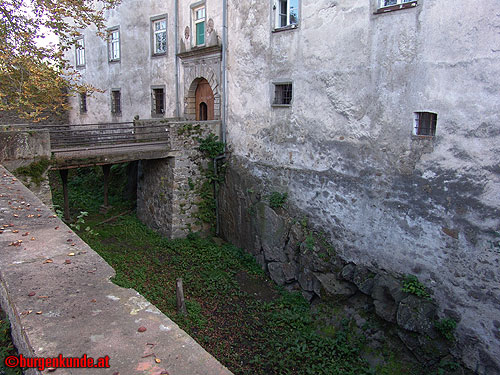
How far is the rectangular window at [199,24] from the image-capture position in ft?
39.8

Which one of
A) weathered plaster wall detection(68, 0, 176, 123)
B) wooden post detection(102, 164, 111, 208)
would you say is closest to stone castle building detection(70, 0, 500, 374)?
weathered plaster wall detection(68, 0, 176, 123)

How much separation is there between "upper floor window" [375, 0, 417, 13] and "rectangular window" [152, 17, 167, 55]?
8618 mm

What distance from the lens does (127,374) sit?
6.49 feet

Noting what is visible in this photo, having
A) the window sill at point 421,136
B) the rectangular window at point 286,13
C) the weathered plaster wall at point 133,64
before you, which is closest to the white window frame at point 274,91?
the rectangular window at point 286,13

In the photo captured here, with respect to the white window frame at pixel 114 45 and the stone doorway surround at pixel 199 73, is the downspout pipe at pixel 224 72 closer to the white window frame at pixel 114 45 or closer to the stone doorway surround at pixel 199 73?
the stone doorway surround at pixel 199 73

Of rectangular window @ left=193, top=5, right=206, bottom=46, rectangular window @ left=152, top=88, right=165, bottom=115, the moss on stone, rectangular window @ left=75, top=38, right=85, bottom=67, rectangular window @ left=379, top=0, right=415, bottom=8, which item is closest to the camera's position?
rectangular window @ left=379, top=0, right=415, bottom=8

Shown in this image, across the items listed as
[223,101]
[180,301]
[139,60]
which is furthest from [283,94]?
[139,60]

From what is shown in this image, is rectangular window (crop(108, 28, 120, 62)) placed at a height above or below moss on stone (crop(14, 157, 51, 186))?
above

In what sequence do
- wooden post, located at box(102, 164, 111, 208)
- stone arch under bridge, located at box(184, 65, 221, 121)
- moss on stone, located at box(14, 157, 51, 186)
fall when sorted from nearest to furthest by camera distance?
moss on stone, located at box(14, 157, 51, 186) → stone arch under bridge, located at box(184, 65, 221, 121) → wooden post, located at box(102, 164, 111, 208)

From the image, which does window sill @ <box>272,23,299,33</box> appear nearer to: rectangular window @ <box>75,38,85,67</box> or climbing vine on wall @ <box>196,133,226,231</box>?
climbing vine on wall @ <box>196,133,226,231</box>

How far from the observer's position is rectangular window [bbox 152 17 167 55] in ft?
45.3

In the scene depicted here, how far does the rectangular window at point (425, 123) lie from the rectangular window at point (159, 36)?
981 cm

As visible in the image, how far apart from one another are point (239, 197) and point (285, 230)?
79.1 inches

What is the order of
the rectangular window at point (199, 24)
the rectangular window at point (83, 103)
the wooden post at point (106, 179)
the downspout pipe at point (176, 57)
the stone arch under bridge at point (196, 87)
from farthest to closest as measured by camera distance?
the rectangular window at point (83, 103) → the wooden post at point (106, 179) → the downspout pipe at point (176, 57) → the rectangular window at point (199, 24) → the stone arch under bridge at point (196, 87)
